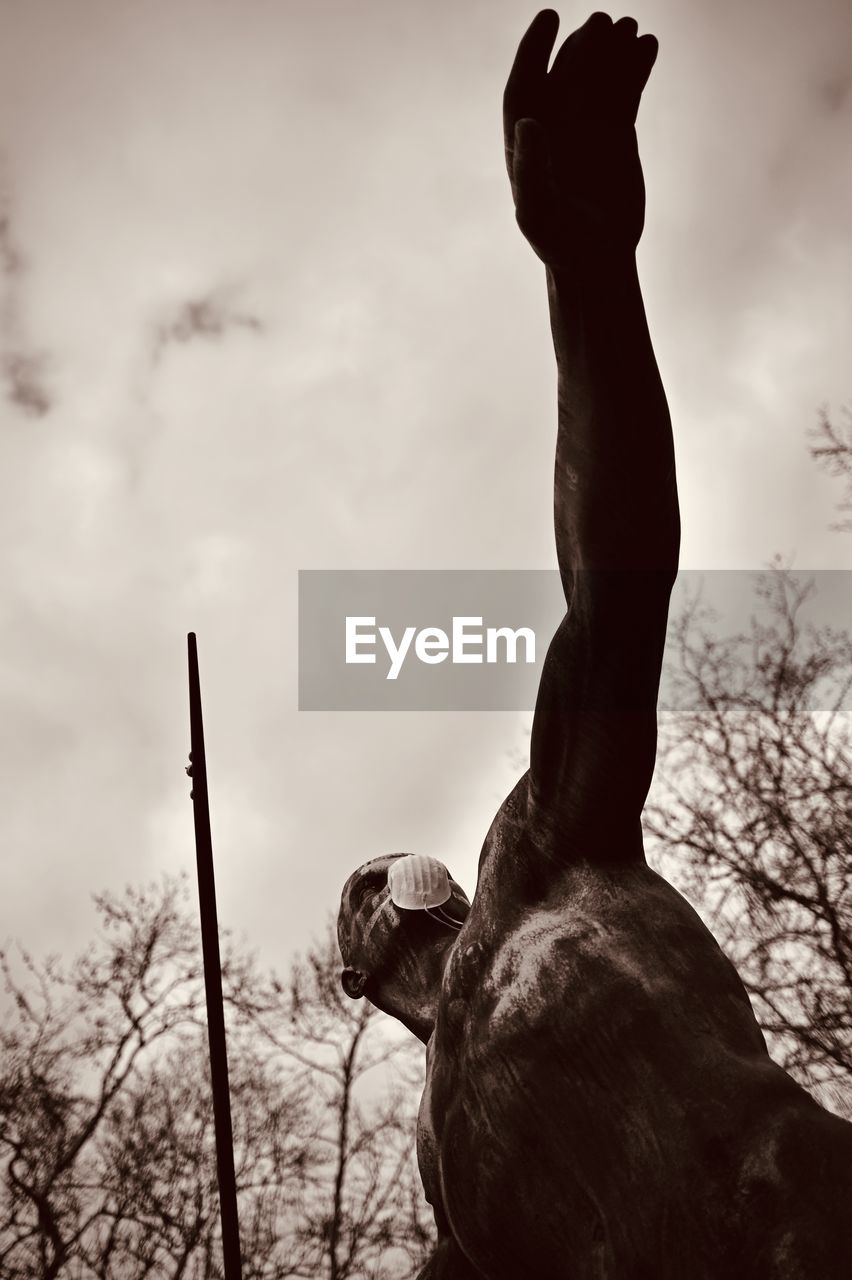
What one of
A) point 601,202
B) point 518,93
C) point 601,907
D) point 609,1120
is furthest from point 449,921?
point 518,93

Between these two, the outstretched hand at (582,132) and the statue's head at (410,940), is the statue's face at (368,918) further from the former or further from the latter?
the outstretched hand at (582,132)

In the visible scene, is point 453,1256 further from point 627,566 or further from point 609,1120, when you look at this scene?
point 627,566

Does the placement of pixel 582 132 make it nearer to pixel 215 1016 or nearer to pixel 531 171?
pixel 531 171

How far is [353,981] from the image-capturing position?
269 centimetres

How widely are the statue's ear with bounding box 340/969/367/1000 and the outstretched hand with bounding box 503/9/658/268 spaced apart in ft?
5.28

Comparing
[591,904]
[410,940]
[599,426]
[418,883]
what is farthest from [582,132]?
[410,940]

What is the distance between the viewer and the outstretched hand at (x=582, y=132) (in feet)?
6.53

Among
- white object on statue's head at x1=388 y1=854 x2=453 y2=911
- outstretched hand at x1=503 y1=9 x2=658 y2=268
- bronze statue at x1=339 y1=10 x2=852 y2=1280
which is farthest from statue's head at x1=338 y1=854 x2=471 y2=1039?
outstretched hand at x1=503 y1=9 x2=658 y2=268

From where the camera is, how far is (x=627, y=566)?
2.00 meters

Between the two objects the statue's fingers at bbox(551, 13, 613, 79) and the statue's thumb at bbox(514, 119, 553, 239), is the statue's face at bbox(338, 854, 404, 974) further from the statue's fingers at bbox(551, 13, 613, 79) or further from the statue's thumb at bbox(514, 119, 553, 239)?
the statue's fingers at bbox(551, 13, 613, 79)

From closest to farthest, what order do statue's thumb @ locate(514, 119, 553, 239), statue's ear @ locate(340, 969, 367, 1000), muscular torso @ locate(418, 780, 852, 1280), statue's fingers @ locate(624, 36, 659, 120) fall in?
1. muscular torso @ locate(418, 780, 852, 1280)
2. statue's thumb @ locate(514, 119, 553, 239)
3. statue's fingers @ locate(624, 36, 659, 120)
4. statue's ear @ locate(340, 969, 367, 1000)

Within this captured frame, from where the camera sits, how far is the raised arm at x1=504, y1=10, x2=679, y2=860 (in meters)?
2.00

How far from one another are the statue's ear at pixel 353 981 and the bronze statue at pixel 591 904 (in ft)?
1.52

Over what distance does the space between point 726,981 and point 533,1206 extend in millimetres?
488
